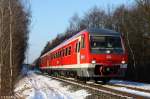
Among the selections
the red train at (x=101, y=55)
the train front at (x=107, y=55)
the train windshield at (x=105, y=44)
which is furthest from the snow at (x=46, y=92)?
the train windshield at (x=105, y=44)

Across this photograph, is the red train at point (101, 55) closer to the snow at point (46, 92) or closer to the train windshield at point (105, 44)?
the train windshield at point (105, 44)

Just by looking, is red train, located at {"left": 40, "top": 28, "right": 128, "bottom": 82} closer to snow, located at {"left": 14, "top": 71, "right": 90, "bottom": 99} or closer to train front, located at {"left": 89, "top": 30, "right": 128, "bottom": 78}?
train front, located at {"left": 89, "top": 30, "right": 128, "bottom": 78}

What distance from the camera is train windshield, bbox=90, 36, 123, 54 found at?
24.3m

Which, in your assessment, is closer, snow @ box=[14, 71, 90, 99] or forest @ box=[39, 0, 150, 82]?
snow @ box=[14, 71, 90, 99]

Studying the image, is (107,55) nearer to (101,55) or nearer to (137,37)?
(101,55)

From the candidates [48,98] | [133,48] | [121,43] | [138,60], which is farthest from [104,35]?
[133,48]

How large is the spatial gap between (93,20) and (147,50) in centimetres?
3976

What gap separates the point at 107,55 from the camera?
2409 centimetres

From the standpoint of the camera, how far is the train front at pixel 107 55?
78.1 feet

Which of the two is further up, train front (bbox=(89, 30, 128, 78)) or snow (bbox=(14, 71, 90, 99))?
train front (bbox=(89, 30, 128, 78))

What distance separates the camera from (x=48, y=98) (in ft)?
63.6

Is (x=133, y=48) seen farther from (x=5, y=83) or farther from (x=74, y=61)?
(x=5, y=83)

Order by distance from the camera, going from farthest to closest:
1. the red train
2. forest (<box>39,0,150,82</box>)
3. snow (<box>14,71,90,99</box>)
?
forest (<box>39,0,150,82</box>) → the red train → snow (<box>14,71,90,99</box>)

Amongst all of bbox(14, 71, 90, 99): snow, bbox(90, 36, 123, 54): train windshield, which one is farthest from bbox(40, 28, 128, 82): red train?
bbox(14, 71, 90, 99): snow
